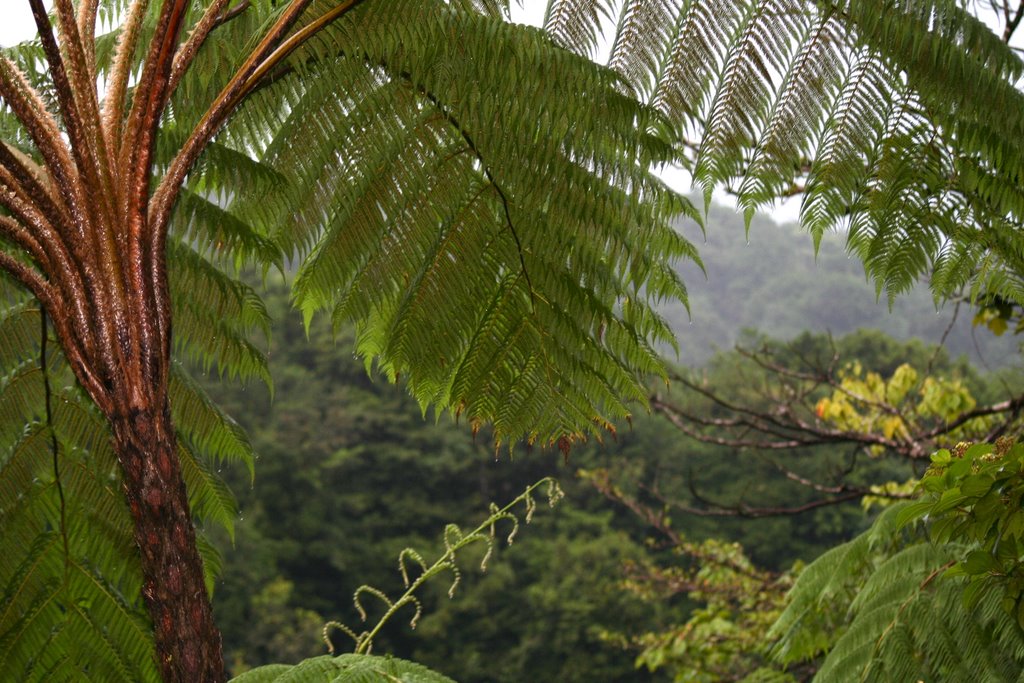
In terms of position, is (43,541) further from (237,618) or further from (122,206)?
(237,618)

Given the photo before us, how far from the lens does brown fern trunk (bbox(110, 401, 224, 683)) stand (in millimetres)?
1467

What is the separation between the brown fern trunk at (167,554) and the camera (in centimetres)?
147

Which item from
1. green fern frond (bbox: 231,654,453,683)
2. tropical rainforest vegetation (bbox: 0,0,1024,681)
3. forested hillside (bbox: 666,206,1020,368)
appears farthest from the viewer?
forested hillside (bbox: 666,206,1020,368)

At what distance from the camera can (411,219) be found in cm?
239

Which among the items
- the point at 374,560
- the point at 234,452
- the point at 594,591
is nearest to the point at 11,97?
the point at 234,452

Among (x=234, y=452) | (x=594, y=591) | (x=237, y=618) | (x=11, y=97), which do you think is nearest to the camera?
(x=11, y=97)

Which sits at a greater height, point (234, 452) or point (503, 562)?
point (234, 452)

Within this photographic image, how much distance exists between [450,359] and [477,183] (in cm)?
43

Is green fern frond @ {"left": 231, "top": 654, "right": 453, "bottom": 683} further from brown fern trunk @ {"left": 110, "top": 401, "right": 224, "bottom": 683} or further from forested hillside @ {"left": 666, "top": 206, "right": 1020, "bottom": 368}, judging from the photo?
forested hillside @ {"left": 666, "top": 206, "right": 1020, "bottom": 368}

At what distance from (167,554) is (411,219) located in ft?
3.63

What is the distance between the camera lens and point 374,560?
3084 cm

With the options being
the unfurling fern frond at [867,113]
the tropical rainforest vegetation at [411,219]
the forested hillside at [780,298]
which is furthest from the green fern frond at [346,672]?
the forested hillside at [780,298]

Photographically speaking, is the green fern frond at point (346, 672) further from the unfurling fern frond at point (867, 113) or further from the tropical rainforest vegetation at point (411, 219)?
the unfurling fern frond at point (867, 113)

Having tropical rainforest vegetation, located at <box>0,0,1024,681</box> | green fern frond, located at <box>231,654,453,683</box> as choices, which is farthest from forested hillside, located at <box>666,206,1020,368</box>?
green fern frond, located at <box>231,654,453,683</box>
